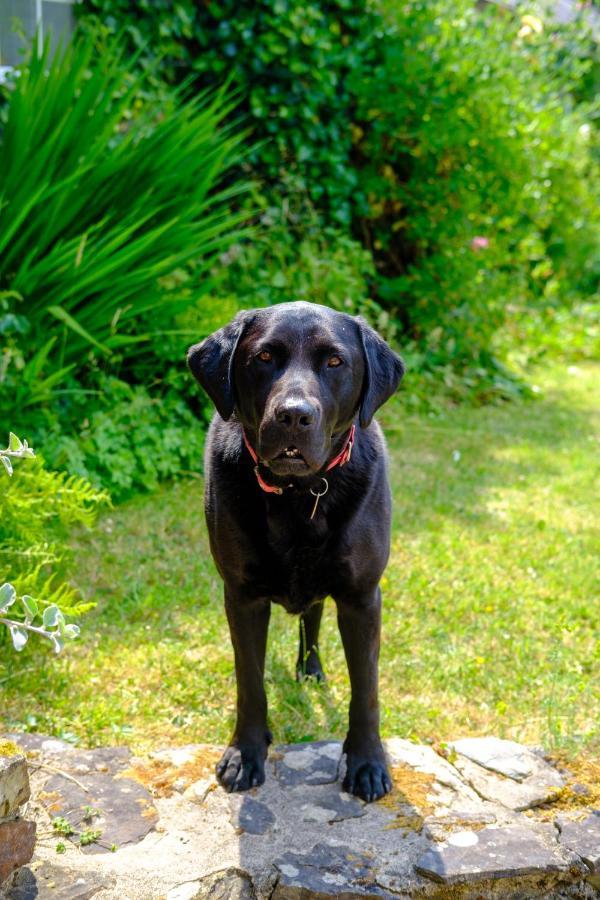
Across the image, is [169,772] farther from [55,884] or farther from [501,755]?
[501,755]

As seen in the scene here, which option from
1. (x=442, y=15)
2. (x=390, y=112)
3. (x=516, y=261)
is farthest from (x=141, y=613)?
(x=516, y=261)

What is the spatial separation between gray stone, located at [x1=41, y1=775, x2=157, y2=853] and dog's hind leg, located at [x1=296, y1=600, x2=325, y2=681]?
2.85ft

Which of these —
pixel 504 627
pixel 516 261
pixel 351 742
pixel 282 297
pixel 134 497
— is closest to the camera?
pixel 351 742

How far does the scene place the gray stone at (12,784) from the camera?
7.55 feet

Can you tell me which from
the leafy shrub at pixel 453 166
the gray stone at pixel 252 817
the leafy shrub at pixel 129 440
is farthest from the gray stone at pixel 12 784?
the leafy shrub at pixel 453 166

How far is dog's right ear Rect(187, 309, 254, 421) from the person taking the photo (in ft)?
8.85

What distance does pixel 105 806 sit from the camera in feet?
8.77

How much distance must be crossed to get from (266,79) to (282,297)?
179 centimetres

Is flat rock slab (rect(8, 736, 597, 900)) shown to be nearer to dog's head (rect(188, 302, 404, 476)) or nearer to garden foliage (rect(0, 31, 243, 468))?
dog's head (rect(188, 302, 404, 476))

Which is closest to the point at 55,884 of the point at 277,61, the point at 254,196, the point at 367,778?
the point at 367,778

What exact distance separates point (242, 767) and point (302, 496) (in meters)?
A: 0.86

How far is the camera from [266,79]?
7066 mm

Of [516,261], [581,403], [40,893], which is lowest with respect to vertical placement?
[40,893]

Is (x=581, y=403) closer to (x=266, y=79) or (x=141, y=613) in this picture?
(x=266, y=79)
